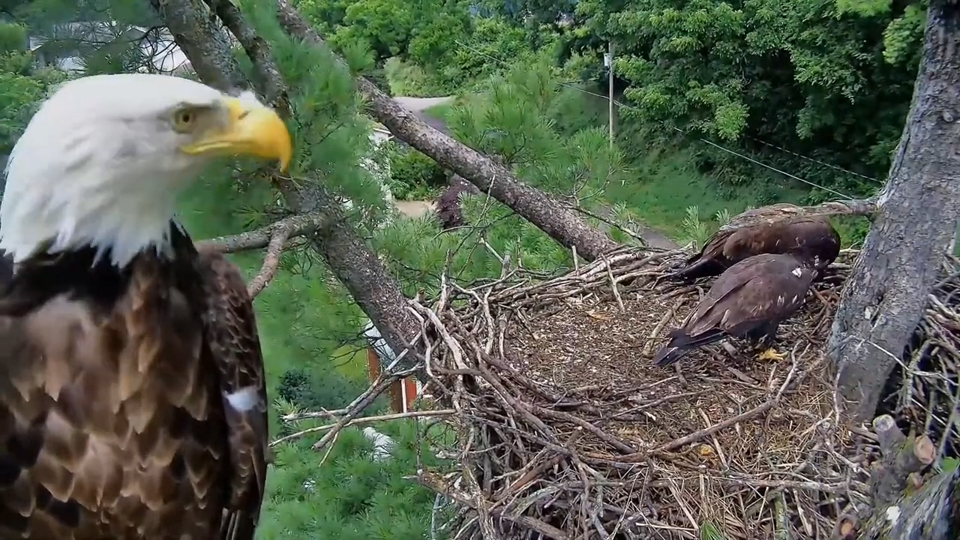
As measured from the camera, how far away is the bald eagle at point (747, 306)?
2.52 meters

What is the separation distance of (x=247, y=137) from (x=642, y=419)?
1.60 metres

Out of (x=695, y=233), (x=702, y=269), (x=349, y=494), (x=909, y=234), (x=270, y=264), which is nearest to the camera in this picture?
(x=270, y=264)

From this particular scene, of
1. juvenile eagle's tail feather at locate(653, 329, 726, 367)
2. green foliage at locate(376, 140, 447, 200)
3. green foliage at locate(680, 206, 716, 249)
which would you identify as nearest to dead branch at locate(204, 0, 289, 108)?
juvenile eagle's tail feather at locate(653, 329, 726, 367)

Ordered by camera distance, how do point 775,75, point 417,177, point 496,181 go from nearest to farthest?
point 496,181, point 775,75, point 417,177

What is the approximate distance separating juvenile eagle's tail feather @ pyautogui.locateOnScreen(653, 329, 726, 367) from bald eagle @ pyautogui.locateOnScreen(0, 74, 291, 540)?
4.40 ft

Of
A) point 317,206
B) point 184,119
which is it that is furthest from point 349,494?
point 184,119

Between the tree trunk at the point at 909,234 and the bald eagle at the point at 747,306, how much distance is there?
17 centimetres

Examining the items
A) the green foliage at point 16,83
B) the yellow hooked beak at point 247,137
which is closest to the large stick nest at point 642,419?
the yellow hooked beak at point 247,137

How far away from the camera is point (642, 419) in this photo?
2.45m

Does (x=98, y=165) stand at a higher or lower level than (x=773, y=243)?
higher

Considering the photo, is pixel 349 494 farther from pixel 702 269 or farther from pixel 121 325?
pixel 121 325

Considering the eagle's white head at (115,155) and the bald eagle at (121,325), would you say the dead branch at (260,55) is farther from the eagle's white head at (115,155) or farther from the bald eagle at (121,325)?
the eagle's white head at (115,155)

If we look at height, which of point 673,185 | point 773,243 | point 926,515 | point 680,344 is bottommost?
point 673,185

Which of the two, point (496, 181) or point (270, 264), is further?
point (496, 181)
